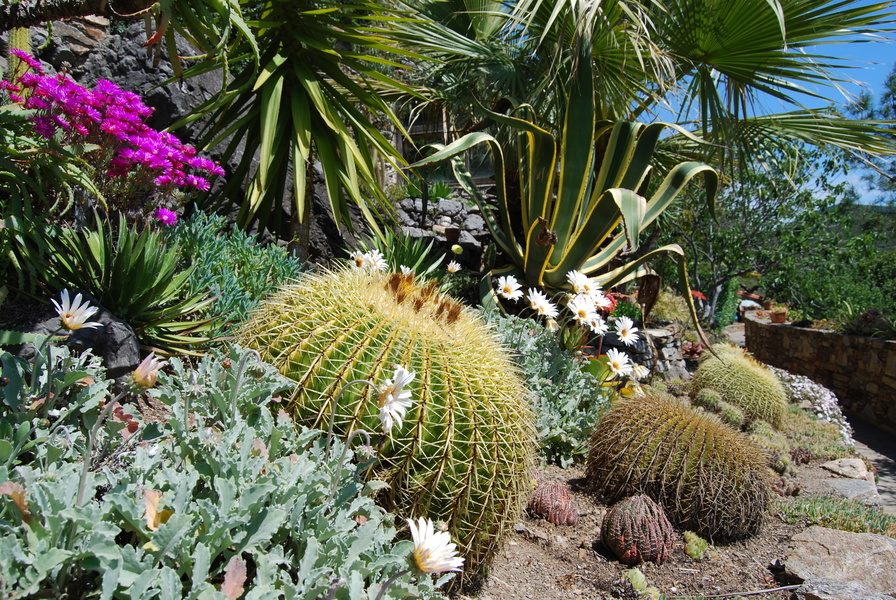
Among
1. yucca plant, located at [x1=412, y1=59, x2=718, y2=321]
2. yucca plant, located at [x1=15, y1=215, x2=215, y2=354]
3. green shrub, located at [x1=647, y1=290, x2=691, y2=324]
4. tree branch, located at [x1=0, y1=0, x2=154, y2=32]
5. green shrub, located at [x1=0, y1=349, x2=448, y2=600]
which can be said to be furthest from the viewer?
green shrub, located at [x1=647, y1=290, x2=691, y2=324]

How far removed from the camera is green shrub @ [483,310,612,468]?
147 inches

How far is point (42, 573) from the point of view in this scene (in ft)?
3.35

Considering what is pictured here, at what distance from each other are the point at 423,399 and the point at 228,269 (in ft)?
6.36

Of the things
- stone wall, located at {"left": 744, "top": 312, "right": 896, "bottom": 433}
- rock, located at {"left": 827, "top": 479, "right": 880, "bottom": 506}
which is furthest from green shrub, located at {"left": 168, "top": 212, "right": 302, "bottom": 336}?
stone wall, located at {"left": 744, "top": 312, "right": 896, "bottom": 433}

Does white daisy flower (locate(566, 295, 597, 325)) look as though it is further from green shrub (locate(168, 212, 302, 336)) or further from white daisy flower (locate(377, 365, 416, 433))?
white daisy flower (locate(377, 365, 416, 433))

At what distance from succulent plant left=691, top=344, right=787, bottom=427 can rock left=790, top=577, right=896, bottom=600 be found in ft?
9.70

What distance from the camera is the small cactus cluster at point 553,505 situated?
3.06m

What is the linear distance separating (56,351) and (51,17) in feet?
3.88

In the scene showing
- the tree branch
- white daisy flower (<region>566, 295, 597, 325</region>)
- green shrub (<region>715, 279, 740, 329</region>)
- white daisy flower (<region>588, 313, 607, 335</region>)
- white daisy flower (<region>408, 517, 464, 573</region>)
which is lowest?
green shrub (<region>715, 279, 740, 329</region>)

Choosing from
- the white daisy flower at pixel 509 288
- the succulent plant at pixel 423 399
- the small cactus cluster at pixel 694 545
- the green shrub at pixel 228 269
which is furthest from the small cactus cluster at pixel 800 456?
the green shrub at pixel 228 269

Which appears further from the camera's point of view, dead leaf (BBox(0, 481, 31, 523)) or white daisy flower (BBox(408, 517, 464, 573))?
white daisy flower (BBox(408, 517, 464, 573))

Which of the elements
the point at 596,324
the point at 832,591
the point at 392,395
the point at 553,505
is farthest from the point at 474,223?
the point at 392,395

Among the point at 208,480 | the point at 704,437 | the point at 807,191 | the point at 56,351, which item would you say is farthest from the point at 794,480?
the point at 807,191

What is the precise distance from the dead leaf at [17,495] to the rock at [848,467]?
5739mm
